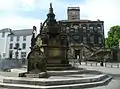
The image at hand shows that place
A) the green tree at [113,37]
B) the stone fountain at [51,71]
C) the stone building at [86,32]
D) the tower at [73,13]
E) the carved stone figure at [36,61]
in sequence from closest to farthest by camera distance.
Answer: the stone fountain at [51,71] < the carved stone figure at [36,61] < the green tree at [113,37] < the stone building at [86,32] < the tower at [73,13]

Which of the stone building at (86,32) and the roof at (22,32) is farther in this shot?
the stone building at (86,32)

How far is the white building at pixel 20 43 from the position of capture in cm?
7331

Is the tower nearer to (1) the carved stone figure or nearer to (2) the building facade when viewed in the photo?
(2) the building facade

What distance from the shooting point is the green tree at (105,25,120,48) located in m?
77.8

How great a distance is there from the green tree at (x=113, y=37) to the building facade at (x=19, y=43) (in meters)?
29.0

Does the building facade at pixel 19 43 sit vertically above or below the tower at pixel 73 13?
below

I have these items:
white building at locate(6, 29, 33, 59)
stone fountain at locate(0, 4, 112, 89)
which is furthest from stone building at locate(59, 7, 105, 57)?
stone fountain at locate(0, 4, 112, 89)

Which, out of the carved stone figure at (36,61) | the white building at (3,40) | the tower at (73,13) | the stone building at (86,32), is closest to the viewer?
the carved stone figure at (36,61)

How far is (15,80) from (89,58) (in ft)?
185

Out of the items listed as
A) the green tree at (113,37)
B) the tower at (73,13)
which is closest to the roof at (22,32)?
the tower at (73,13)

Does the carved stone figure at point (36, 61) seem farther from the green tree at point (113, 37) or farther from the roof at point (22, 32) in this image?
the green tree at point (113, 37)

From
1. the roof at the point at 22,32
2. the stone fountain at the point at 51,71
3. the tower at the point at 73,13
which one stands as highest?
the tower at the point at 73,13

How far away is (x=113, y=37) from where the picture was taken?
78.7 meters

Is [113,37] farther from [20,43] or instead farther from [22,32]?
[20,43]
